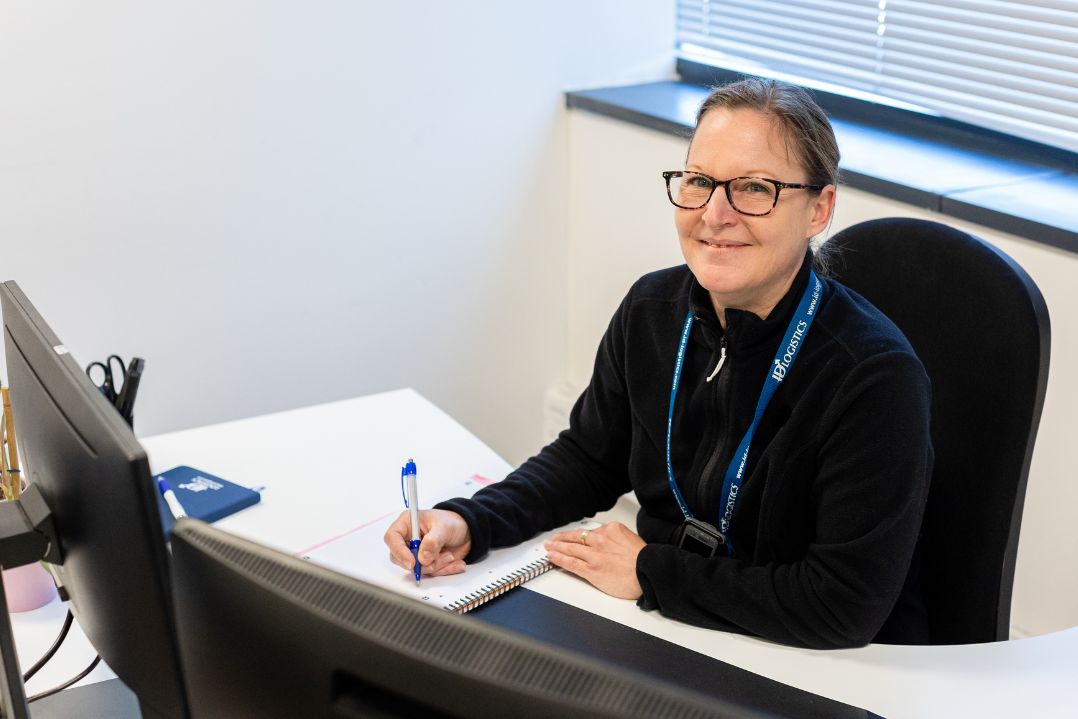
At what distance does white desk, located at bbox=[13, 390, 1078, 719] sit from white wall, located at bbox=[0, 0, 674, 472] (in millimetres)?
755

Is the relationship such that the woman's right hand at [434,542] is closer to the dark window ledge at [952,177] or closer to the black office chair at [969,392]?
the black office chair at [969,392]

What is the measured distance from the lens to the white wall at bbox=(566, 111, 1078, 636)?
2.03 m

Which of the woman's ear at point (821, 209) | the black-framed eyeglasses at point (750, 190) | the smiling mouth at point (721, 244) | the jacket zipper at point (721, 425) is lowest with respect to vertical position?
the jacket zipper at point (721, 425)

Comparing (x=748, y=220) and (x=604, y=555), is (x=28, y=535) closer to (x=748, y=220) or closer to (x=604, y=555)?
(x=604, y=555)

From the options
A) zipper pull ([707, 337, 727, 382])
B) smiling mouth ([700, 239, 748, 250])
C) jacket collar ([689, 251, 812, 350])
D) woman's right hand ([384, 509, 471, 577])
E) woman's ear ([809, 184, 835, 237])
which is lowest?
woman's right hand ([384, 509, 471, 577])

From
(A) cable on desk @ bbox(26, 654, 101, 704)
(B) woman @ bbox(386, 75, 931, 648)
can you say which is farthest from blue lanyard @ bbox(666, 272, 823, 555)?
(A) cable on desk @ bbox(26, 654, 101, 704)

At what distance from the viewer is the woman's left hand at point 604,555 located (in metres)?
1.40

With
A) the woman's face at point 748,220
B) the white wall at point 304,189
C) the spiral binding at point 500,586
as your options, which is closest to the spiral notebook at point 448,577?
the spiral binding at point 500,586

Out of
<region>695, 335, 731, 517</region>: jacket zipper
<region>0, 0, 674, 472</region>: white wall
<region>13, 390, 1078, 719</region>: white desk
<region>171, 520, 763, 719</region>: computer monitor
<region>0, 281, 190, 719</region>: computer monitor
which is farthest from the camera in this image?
<region>0, 0, 674, 472</region>: white wall

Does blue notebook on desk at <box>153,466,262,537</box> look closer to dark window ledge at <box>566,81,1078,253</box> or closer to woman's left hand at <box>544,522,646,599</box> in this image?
woman's left hand at <box>544,522,646,599</box>

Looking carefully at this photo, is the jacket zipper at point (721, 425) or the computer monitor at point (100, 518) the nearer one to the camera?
the computer monitor at point (100, 518)

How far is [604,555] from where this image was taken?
143cm

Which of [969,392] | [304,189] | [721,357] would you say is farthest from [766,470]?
[304,189]

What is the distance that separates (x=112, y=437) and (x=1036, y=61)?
Answer: 6.51 feet
